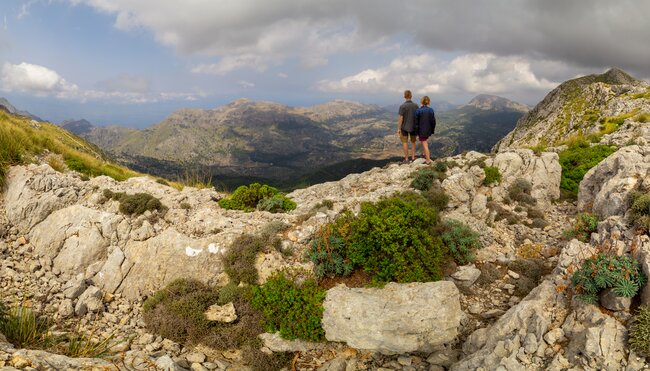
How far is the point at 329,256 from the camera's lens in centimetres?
976

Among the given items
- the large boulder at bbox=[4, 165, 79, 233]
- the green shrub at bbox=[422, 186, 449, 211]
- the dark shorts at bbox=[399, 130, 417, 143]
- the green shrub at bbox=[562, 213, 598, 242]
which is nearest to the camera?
the green shrub at bbox=[562, 213, 598, 242]

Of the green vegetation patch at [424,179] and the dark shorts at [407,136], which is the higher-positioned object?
the dark shorts at [407,136]

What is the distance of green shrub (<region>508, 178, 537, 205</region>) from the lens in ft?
50.6

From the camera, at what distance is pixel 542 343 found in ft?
21.1

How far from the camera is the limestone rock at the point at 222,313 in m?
8.80

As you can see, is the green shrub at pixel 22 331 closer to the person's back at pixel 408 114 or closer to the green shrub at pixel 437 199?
the green shrub at pixel 437 199

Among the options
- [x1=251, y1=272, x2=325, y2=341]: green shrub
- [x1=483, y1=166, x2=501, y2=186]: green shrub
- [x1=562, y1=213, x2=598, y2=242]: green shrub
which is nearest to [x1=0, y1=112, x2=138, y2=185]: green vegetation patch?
[x1=251, y1=272, x2=325, y2=341]: green shrub

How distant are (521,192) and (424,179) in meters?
4.99

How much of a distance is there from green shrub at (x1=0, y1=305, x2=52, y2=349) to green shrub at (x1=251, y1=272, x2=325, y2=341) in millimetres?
4883

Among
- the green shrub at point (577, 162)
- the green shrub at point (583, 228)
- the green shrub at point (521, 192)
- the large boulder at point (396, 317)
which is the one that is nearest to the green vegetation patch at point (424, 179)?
the green shrub at point (521, 192)

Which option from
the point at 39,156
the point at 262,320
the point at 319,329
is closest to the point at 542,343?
the point at 319,329

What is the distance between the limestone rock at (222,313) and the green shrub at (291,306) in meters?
0.67

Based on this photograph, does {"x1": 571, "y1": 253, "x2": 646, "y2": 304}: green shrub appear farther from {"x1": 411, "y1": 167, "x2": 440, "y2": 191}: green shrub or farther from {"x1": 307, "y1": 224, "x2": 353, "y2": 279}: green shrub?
{"x1": 411, "y1": 167, "x2": 440, "y2": 191}: green shrub

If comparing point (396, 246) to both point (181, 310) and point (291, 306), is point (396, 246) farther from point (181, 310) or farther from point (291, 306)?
point (181, 310)
